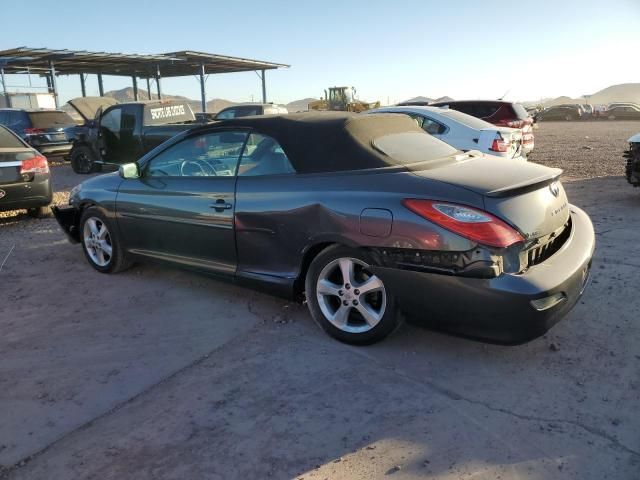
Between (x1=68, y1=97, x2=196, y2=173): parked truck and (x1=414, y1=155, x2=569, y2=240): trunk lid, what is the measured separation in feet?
26.8

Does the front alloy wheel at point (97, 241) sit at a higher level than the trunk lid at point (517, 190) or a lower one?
lower

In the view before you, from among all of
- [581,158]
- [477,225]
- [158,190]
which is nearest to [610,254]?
[477,225]

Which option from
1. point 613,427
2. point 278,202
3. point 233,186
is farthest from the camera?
point 233,186

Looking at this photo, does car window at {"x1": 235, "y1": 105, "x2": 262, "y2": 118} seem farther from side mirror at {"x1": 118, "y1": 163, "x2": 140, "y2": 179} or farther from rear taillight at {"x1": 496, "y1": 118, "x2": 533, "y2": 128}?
→ side mirror at {"x1": 118, "y1": 163, "x2": 140, "y2": 179}

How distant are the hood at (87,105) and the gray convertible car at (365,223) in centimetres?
1152

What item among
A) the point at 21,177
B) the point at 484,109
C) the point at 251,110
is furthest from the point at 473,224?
the point at 251,110

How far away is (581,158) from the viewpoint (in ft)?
48.7

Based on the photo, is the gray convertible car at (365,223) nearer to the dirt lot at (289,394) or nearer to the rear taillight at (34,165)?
the dirt lot at (289,394)

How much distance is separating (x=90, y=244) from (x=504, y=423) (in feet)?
14.0

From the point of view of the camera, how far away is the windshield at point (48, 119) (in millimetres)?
14688

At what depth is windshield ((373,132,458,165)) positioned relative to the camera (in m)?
Answer: 3.69

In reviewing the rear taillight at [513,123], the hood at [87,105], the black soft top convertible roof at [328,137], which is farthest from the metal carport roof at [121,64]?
the black soft top convertible roof at [328,137]

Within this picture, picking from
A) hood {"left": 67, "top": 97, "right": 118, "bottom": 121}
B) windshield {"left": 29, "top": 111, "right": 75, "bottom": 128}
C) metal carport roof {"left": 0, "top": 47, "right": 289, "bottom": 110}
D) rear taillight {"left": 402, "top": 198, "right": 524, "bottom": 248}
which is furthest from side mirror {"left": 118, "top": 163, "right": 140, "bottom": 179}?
metal carport roof {"left": 0, "top": 47, "right": 289, "bottom": 110}

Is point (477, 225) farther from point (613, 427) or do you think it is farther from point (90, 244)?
point (90, 244)
